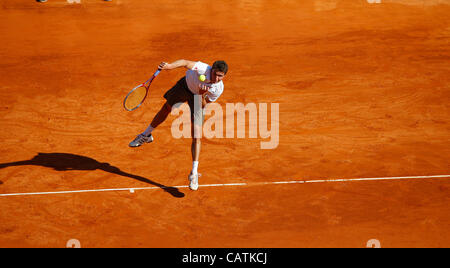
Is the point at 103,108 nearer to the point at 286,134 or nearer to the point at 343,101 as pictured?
the point at 286,134

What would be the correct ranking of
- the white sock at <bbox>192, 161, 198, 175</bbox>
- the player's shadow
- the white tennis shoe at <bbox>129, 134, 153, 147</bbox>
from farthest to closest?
the white tennis shoe at <bbox>129, 134, 153, 147</bbox>
the player's shadow
the white sock at <bbox>192, 161, 198, 175</bbox>

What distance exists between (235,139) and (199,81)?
72.0 inches

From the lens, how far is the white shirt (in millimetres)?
6496

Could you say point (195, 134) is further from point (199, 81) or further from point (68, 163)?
point (68, 163)

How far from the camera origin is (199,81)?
653 centimetres

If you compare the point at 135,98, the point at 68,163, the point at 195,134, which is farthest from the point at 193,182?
the point at 68,163

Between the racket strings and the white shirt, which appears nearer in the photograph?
the white shirt

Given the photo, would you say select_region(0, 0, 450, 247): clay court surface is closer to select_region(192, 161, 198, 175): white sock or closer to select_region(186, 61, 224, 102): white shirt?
select_region(192, 161, 198, 175): white sock

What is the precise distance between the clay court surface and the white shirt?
142cm

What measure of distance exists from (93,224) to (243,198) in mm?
2261

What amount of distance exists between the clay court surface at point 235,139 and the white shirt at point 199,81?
142cm

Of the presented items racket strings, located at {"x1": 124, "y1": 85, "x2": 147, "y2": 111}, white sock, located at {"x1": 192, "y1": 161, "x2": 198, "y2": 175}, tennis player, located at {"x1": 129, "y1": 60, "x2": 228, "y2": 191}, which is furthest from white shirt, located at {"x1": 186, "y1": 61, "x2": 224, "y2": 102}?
white sock, located at {"x1": 192, "y1": 161, "x2": 198, "y2": 175}

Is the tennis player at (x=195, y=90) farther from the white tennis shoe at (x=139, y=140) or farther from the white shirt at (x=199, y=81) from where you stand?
the white tennis shoe at (x=139, y=140)

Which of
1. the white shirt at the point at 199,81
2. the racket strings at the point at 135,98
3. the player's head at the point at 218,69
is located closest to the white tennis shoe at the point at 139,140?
the racket strings at the point at 135,98
